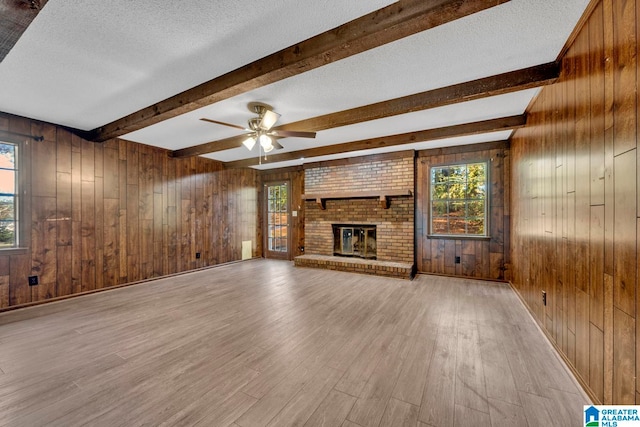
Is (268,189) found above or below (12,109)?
below

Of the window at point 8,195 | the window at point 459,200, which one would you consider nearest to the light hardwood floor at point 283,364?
the window at point 8,195

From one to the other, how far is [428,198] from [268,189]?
14.2 ft

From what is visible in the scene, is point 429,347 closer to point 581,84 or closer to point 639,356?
point 639,356

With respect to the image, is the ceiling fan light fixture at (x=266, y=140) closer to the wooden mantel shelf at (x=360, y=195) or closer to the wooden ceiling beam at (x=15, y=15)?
the wooden ceiling beam at (x=15, y=15)

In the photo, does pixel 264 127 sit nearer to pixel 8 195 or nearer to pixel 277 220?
pixel 8 195

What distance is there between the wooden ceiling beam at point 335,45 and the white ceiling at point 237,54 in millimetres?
64

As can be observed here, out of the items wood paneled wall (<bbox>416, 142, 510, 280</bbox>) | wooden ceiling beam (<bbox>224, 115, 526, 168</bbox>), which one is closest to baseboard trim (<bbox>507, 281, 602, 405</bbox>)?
wood paneled wall (<bbox>416, 142, 510, 280</bbox>)

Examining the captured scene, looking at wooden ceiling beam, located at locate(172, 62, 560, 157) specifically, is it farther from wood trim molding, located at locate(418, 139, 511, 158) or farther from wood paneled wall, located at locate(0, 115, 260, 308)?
wood paneled wall, located at locate(0, 115, 260, 308)

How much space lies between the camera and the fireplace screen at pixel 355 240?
225 inches

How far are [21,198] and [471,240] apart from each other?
23.1 ft

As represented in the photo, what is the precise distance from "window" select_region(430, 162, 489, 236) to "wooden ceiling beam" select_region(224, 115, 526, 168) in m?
1.30

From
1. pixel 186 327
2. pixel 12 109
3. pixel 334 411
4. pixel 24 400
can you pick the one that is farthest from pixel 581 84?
pixel 12 109

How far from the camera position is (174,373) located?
1.98 m

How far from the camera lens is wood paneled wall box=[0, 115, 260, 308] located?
355cm
